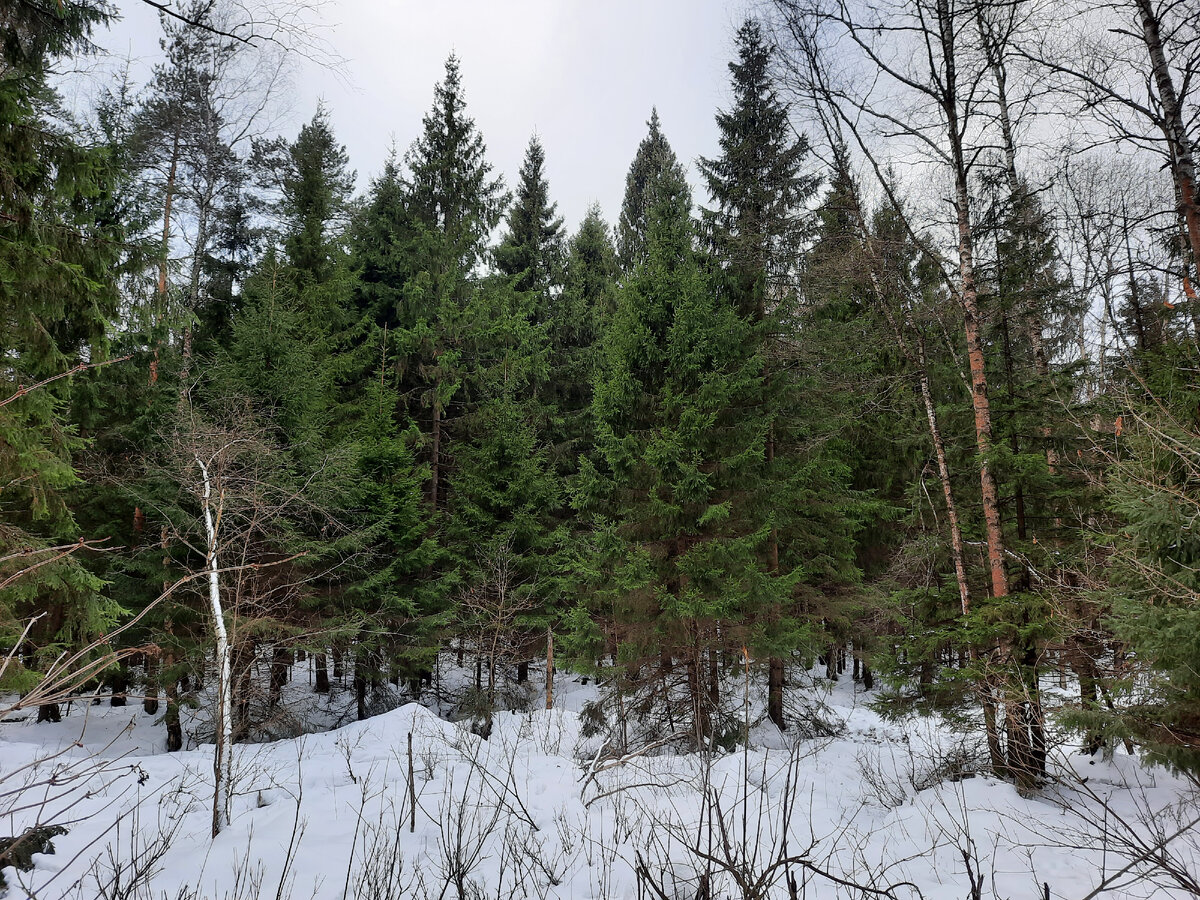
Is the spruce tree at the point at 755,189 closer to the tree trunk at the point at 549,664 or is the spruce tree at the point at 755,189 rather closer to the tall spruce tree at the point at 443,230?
the tall spruce tree at the point at 443,230

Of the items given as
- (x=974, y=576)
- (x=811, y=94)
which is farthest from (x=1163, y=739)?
(x=811, y=94)

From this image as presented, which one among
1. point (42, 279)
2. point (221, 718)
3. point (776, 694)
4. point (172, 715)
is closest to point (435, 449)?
point (172, 715)

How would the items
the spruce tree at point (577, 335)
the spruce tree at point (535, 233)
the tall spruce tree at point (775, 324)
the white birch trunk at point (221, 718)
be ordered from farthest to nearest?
1. the spruce tree at point (535, 233)
2. the spruce tree at point (577, 335)
3. the tall spruce tree at point (775, 324)
4. the white birch trunk at point (221, 718)

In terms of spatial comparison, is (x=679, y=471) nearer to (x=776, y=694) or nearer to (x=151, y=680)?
(x=776, y=694)

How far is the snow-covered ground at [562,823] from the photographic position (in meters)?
3.97

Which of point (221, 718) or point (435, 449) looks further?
point (435, 449)

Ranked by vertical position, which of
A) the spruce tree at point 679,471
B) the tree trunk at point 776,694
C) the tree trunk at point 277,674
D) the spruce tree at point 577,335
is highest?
the spruce tree at point 577,335

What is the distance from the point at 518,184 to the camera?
2291 cm

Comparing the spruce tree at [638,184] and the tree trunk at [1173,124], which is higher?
the spruce tree at [638,184]

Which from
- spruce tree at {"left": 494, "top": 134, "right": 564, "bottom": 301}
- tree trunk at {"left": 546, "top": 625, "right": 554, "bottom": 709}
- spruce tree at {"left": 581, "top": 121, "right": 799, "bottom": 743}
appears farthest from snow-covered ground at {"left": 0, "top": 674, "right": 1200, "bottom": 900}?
spruce tree at {"left": 494, "top": 134, "right": 564, "bottom": 301}

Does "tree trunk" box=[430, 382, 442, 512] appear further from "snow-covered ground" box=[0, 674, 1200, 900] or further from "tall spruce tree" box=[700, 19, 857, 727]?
"tall spruce tree" box=[700, 19, 857, 727]

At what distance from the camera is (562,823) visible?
606cm

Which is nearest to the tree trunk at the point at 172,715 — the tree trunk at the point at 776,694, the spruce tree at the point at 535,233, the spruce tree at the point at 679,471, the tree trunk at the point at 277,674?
the tree trunk at the point at 277,674

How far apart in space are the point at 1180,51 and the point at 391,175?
20720 mm
